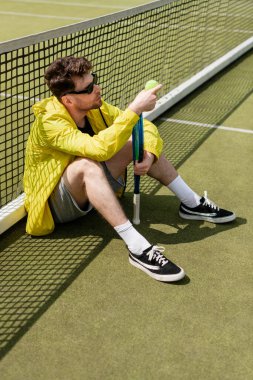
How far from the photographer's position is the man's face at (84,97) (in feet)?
10.8

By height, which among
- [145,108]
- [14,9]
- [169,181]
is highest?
[145,108]

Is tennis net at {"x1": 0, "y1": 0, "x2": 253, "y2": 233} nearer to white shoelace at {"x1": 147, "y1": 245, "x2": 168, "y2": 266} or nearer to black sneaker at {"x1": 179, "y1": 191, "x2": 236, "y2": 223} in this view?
white shoelace at {"x1": 147, "y1": 245, "x2": 168, "y2": 266}

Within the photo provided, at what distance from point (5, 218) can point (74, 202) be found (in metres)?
0.52

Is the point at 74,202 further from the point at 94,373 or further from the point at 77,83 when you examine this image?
the point at 94,373

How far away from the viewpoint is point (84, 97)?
10.9 feet

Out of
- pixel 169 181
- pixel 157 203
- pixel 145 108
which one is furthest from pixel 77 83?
pixel 157 203

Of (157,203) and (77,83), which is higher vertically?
(77,83)

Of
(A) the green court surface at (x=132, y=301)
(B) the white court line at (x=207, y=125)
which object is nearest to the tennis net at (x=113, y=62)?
(B) the white court line at (x=207, y=125)

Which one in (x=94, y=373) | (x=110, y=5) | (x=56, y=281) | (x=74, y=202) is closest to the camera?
(x=94, y=373)

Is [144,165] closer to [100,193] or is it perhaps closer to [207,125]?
[100,193]

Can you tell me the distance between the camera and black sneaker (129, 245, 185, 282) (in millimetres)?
3215

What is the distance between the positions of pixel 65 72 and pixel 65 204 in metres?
0.88

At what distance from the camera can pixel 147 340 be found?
278 cm

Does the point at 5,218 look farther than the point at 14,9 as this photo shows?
No
